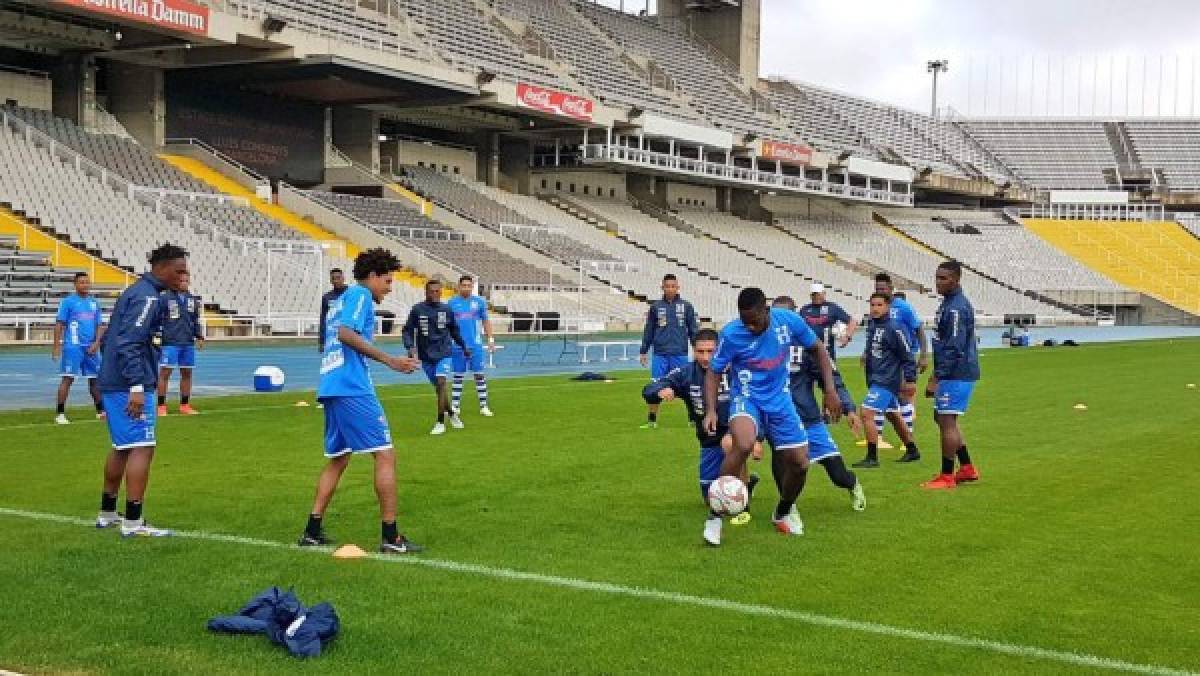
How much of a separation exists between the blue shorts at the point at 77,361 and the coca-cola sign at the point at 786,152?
54.0 m

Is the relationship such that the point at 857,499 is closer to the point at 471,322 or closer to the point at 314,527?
the point at 314,527

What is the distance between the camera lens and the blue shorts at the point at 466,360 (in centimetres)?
1764

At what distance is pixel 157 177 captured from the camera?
40.3m

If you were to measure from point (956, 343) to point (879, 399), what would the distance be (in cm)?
153

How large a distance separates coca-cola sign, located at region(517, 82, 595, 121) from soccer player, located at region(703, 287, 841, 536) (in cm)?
4389

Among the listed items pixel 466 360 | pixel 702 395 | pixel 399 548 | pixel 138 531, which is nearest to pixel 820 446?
pixel 702 395

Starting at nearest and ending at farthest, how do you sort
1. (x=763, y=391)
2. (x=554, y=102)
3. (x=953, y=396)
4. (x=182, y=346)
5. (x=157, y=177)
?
(x=763, y=391) → (x=953, y=396) → (x=182, y=346) → (x=157, y=177) → (x=554, y=102)

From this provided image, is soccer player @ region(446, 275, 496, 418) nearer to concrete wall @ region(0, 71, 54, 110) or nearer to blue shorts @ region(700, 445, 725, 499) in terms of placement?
blue shorts @ region(700, 445, 725, 499)

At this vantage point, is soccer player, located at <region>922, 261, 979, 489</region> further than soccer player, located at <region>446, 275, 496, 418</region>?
No

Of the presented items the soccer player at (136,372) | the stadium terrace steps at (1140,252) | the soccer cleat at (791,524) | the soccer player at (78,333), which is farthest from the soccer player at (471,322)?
the stadium terrace steps at (1140,252)

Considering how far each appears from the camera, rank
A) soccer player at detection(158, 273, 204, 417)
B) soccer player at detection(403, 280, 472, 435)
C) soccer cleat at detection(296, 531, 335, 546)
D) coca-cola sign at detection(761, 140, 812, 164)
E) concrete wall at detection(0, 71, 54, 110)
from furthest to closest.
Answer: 1. coca-cola sign at detection(761, 140, 812, 164)
2. concrete wall at detection(0, 71, 54, 110)
3. soccer player at detection(158, 273, 204, 417)
4. soccer player at detection(403, 280, 472, 435)
5. soccer cleat at detection(296, 531, 335, 546)

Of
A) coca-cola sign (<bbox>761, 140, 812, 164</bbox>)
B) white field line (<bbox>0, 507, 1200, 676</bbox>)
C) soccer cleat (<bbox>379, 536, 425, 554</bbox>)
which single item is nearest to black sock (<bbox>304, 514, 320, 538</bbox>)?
white field line (<bbox>0, 507, 1200, 676</bbox>)

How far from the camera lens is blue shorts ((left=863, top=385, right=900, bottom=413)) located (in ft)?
42.6

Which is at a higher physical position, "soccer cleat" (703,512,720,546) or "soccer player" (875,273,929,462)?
"soccer player" (875,273,929,462)
